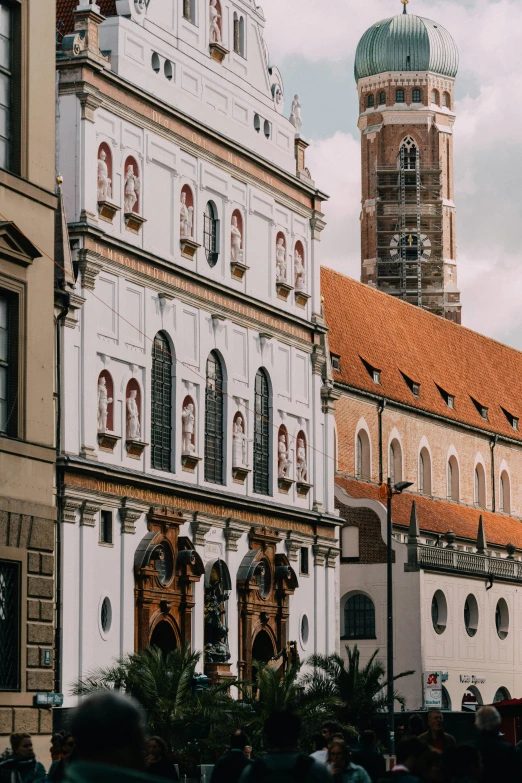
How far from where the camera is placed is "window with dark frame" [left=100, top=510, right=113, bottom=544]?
38875 mm

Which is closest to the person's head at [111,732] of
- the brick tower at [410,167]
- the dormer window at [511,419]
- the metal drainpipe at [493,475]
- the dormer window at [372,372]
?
the dormer window at [372,372]

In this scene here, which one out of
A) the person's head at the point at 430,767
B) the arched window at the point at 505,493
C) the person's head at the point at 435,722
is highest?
the arched window at the point at 505,493

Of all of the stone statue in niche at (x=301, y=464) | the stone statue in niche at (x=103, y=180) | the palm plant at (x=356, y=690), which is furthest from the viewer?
the stone statue in niche at (x=301, y=464)

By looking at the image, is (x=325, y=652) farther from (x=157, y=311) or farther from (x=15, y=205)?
(x=15, y=205)

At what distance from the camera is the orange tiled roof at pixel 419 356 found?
210 ft

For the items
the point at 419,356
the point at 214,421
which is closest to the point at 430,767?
the point at 214,421

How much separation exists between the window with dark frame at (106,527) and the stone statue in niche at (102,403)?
192 cm

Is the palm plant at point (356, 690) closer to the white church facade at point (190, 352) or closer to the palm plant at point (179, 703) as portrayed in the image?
the white church facade at point (190, 352)

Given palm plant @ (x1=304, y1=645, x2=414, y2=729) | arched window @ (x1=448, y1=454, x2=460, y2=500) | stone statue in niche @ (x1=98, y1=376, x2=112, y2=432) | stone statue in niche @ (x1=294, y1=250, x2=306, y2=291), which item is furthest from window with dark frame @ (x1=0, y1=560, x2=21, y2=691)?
arched window @ (x1=448, y1=454, x2=460, y2=500)

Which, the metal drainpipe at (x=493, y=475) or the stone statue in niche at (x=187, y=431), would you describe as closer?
the stone statue in niche at (x=187, y=431)

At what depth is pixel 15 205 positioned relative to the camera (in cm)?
2205

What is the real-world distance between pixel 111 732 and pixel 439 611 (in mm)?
52994

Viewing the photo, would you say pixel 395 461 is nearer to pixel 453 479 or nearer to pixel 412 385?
pixel 412 385

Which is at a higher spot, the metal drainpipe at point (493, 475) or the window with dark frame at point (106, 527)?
the metal drainpipe at point (493, 475)
